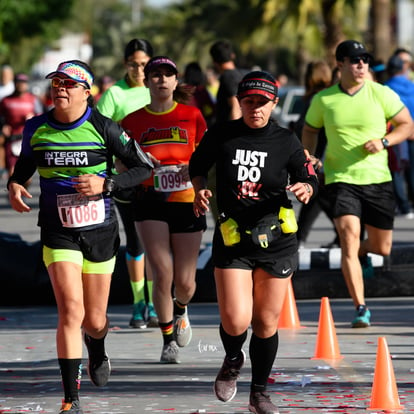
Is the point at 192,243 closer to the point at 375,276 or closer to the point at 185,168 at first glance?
the point at 185,168

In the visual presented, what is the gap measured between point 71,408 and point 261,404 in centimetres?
94

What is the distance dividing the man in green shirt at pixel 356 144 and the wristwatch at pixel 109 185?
2985mm

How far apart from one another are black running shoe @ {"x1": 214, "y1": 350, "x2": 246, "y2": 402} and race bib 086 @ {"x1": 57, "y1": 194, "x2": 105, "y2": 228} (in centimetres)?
102

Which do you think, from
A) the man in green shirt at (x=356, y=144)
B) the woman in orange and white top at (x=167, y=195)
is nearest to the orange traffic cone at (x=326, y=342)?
the woman in orange and white top at (x=167, y=195)

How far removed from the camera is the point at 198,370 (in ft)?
25.7

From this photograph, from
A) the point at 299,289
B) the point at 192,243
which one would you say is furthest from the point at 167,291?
the point at 299,289

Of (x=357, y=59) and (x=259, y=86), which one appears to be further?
(x=357, y=59)

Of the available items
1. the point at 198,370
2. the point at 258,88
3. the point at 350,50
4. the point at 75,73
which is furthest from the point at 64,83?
the point at 350,50

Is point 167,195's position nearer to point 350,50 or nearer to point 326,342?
point 326,342

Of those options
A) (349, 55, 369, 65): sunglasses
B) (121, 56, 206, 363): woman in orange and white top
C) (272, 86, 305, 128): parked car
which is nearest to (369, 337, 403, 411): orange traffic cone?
(121, 56, 206, 363): woman in orange and white top

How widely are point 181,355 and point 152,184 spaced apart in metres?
1.13

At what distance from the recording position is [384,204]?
9484mm

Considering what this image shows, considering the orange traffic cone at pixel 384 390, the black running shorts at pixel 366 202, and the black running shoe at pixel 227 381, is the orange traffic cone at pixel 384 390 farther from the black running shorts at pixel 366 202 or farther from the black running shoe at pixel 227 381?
the black running shorts at pixel 366 202

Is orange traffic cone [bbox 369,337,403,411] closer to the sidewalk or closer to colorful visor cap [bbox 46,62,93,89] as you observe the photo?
the sidewalk
